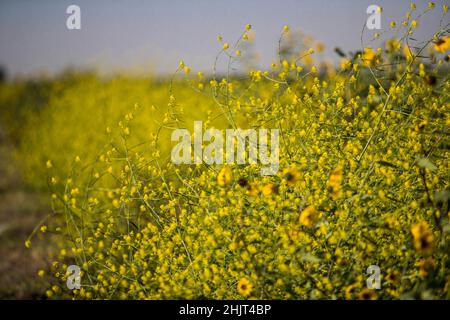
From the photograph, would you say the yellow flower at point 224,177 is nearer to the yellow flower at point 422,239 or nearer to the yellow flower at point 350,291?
the yellow flower at point 350,291

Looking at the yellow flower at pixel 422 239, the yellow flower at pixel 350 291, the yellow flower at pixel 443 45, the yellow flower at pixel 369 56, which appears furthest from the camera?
the yellow flower at pixel 369 56

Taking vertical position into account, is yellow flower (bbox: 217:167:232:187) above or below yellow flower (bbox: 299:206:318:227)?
above

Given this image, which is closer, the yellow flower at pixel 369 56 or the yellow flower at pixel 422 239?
the yellow flower at pixel 422 239

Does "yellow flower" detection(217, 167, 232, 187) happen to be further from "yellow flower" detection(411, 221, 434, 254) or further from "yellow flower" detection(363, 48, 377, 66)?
"yellow flower" detection(363, 48, 377, 66)

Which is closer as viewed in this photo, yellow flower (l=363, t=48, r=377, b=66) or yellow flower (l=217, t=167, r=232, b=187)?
yellow flower (l=217, t=167, r=232, b=187)

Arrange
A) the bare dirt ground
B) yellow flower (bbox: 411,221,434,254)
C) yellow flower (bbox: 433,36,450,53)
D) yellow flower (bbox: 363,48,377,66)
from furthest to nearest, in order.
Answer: the bare dirt ground < yellow flower (bbox: 363,48,377,66) < yellow flower (bbox: 433,36,450,53) < yellow flower (bbox: 411,221,434,254)

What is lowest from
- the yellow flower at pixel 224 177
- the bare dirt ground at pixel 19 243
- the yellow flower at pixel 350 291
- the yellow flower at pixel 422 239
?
the bare dirt ground at pixel 19 243

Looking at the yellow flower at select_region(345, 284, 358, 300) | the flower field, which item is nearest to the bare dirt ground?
the flower field

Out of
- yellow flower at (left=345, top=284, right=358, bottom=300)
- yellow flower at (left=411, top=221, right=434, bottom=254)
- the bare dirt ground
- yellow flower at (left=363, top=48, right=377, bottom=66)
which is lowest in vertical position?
the bare dirt ground

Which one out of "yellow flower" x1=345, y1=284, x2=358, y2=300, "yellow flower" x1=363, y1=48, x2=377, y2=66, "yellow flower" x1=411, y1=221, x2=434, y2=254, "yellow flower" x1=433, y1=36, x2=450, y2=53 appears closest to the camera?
"yellow flower" x1=411, y1=221, x2=434, y2=254

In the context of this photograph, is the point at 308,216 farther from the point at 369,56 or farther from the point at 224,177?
the point at 369,56

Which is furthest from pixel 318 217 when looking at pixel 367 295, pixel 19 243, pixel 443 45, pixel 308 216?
pixel 19 243

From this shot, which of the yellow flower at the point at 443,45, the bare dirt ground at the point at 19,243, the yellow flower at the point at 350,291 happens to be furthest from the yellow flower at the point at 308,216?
the bare dirt ground at the point at 19,243
